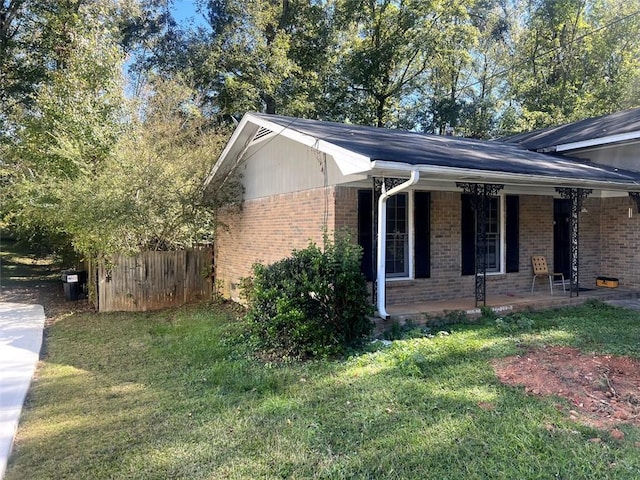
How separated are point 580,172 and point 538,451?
250 inches

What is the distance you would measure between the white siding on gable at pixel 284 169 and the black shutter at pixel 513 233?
13.7 ft

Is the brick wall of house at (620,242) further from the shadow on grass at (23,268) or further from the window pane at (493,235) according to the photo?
the shadow on grass at (23,268)

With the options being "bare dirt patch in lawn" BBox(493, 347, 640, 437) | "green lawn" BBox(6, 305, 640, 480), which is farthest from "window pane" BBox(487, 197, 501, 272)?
"bare dirt patch in lawn" BBox(493, 347, 640, 437)

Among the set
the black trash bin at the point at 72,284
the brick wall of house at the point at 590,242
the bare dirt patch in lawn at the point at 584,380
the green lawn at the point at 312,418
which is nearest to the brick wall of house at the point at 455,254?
the brick wall of house at the point at 590,242

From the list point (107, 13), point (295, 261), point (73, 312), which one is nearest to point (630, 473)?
point (295, 261)

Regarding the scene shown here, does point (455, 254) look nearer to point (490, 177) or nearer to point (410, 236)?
point (410, 236)

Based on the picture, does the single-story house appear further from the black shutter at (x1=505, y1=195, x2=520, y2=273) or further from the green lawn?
the green lawn

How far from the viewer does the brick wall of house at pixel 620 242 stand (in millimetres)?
9953

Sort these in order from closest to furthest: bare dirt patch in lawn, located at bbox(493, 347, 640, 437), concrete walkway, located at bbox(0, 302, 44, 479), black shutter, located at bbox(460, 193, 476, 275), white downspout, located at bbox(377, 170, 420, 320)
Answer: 1. bare dirt patch in lawn, located at bbox(493, 347, 640, 437)
2. concrete walkway, located at bbox(0, 302, 44, 479)
3. white downspout, located at bbox(377, 170, 420, 320)
4. black shutter, located at bbox(460, 193, 476, 275)

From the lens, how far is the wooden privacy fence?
396 inches

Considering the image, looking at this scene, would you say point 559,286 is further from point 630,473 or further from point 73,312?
point 73,312

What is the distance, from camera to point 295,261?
6.22 metres

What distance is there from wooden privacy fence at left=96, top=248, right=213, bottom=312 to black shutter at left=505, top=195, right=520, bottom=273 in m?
7.42

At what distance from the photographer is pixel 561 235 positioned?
1030 centimetres
